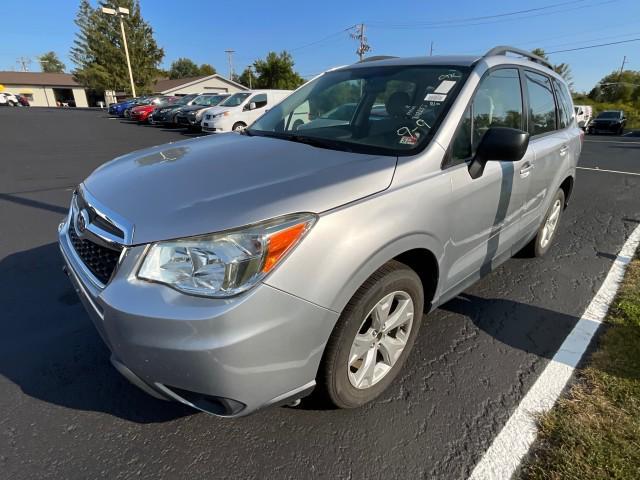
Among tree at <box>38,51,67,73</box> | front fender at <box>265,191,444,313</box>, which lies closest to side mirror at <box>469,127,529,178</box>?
front fender at <box>265,191,444,313</box>

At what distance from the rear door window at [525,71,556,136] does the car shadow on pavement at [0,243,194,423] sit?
323 centimetres

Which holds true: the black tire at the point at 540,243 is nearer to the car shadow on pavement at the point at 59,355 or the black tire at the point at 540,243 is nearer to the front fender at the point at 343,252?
the front fender at the point at 343,252

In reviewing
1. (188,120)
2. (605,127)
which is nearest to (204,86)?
(188,120)

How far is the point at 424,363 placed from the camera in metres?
2.42

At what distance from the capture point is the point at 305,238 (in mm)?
1492

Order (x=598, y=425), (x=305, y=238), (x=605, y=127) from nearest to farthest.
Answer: (x=305, y=238) → (x=598, y=425) → (x=605, y=127)

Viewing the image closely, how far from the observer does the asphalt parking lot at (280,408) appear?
176 centimetres

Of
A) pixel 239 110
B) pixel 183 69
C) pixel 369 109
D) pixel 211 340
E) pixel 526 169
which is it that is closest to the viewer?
pixel 211 340

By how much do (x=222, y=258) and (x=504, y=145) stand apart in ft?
5.12

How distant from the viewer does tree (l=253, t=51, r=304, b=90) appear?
4800 centimetres

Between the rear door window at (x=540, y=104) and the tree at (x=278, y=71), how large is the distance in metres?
47.6

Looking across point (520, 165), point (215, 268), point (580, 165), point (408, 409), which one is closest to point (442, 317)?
point (408, 409)

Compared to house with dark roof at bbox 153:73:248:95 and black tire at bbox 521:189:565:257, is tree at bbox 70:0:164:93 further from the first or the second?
black tire at bbox 521:189:565:257

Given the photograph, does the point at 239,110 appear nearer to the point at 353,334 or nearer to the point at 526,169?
the point at 526,169
